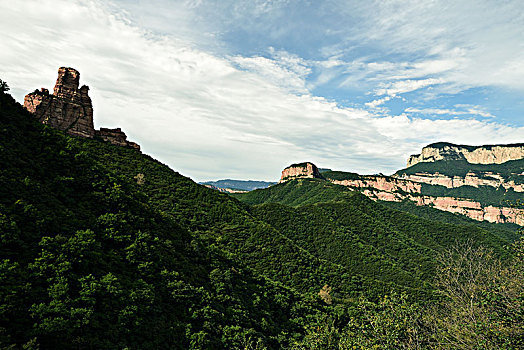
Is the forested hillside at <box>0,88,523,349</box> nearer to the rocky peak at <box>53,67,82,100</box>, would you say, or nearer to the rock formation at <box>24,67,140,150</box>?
the rock formation at <box>24,67,140,150</box>

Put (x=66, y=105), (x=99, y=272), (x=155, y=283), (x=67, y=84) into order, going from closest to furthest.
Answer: (x=99, y=272), (x=155, y=283), (x=66, y=105), (x=67, y=84)

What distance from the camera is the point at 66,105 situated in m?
67.1

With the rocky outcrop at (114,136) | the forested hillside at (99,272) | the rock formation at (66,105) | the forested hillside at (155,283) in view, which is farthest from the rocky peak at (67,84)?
the forested hillside at (99,272)

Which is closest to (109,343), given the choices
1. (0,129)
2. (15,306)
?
(15,306)

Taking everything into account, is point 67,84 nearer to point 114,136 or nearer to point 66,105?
point 66,105

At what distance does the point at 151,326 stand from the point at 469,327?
23.3 m

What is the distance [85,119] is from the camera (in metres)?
70.4

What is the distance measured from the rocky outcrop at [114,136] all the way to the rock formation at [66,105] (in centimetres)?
350

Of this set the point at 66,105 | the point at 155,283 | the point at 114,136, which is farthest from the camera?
the point at 114,136

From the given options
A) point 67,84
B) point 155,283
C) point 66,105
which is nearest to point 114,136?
point 66,105

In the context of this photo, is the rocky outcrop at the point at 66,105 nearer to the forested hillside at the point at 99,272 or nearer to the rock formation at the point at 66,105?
the rock formation at the point at 66,105

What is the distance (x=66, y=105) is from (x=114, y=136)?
14025 millimetres

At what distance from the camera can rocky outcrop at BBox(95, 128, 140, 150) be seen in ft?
251

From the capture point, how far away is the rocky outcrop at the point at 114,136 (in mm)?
76438
